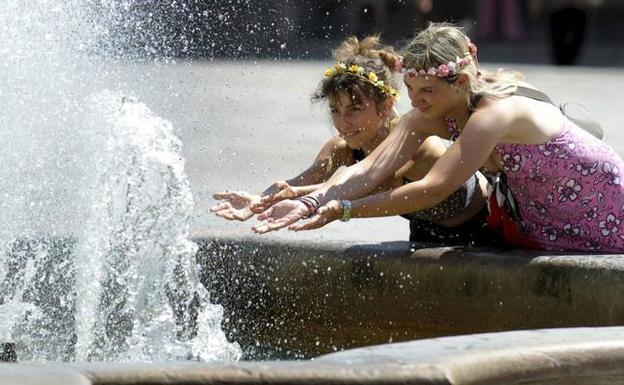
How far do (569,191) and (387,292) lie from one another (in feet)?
2.08

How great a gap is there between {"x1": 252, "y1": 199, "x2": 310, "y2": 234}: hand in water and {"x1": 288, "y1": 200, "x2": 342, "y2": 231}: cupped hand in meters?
0.03

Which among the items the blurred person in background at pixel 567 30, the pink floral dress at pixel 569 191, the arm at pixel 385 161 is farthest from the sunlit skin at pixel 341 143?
the blurred person in background at pixel 567 30

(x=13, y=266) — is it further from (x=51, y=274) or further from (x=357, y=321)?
(x=357, y=321)

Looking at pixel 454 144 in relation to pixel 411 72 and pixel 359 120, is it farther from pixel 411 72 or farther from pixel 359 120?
pixel 359 120

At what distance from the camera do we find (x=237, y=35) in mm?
18672

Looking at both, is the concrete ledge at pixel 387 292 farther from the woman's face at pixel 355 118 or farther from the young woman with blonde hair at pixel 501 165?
the woman's face at pixel 355 118

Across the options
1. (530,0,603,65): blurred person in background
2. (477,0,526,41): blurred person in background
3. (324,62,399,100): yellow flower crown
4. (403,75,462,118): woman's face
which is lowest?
(403,75,462,118): woman's face

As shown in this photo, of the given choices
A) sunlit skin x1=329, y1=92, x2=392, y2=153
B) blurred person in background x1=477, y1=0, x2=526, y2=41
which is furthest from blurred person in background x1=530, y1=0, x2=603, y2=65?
sunlit skin x1=329, y1=92, x2=392, y2=153

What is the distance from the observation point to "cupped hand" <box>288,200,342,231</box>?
4359mm

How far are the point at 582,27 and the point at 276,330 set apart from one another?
40.8ft

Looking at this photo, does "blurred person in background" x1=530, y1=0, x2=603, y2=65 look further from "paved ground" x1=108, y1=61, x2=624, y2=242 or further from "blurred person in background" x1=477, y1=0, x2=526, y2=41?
"blurred person in background" x1=477, y1=0, x2=526, y2=41

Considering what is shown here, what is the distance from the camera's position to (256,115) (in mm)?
12352

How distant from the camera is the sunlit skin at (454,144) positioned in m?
4.36

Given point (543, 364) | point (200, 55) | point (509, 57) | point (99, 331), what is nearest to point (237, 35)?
point (200, 55)
